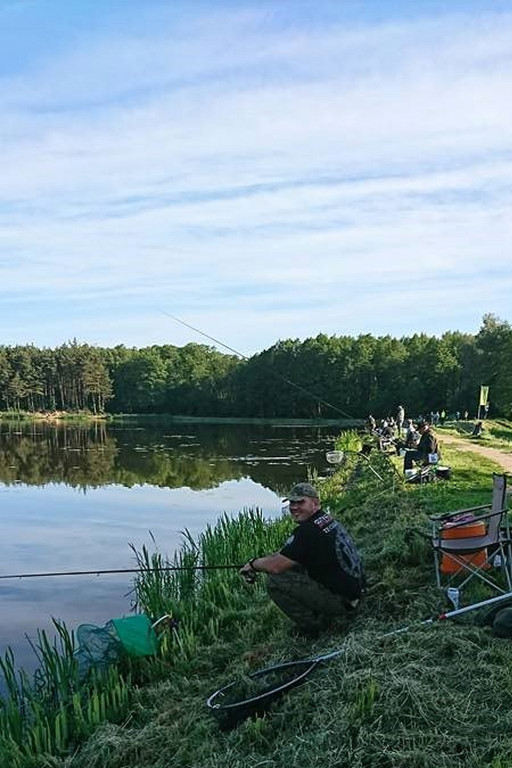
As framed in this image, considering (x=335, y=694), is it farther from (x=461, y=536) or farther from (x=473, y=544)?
(x=461, y=536)

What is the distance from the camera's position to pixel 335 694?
410 cm

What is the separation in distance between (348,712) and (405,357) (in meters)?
69.3

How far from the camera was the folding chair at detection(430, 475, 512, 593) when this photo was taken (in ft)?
18.2

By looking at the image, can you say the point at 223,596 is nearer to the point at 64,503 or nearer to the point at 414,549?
the point at 414,549

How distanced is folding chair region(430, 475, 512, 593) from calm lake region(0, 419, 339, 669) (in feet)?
14.4

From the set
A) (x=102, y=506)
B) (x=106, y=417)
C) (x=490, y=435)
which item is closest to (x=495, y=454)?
(x=102, y=506)

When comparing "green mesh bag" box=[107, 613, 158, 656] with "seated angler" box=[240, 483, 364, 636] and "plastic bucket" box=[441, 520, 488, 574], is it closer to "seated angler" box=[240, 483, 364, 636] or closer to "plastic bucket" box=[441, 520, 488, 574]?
"seated angler" box=[240, 483, 364, 636]

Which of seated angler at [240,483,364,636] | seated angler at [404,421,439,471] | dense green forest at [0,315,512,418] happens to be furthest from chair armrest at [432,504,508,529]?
dense green forest at [0,315,512,418]

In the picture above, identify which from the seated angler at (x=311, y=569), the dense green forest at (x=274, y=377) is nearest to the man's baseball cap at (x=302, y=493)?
the seated angler at (x=311, y=569)

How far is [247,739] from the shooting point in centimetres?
407

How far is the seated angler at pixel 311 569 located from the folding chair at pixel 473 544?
799 mm

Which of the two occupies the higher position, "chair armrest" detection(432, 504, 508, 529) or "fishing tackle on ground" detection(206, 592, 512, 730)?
"chair armrest" detection(432, 504, 508, 529)

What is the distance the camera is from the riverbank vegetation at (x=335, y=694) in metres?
3.60

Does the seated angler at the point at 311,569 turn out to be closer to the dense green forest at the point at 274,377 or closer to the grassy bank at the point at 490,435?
the grassy bank at the point at 490,435
